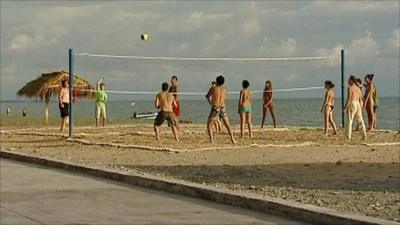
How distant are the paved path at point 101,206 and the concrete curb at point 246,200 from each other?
0.44 feet

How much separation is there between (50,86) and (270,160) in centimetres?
2418

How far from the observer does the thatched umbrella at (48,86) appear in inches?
1508

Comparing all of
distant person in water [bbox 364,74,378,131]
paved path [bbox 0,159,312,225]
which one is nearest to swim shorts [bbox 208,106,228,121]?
distant person in water [bbox 364,74,378,131]

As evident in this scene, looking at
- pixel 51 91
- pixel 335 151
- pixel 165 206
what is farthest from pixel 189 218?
pixel 51 91

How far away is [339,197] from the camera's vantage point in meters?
10.6

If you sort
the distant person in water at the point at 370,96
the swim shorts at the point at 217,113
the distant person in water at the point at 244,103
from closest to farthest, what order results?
the swim shorts at the point at 217,113, the distant person in water at the point at 244,103, the distant person in water at the point at 370,96

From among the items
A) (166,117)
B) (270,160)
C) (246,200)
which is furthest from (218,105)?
(246,200)

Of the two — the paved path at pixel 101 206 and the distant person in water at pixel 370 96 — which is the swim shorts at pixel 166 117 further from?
the paved path at pixel 101 206

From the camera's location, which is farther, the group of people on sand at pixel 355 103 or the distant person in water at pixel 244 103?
the distant person in water at pixel 244 103

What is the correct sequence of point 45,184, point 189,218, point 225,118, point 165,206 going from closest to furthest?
point 189,218 → point 165,206 → point 45,184 → point 225,118

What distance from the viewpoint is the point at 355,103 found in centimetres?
2156

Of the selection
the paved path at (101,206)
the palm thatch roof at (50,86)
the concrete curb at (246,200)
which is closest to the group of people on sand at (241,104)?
the concrete curb at (246,200)

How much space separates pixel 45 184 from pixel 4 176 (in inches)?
59.8

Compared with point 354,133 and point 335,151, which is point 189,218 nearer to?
point 335,151
